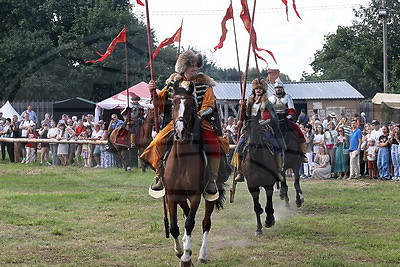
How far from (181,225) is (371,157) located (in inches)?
347

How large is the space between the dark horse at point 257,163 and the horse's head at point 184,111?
8.72 ft

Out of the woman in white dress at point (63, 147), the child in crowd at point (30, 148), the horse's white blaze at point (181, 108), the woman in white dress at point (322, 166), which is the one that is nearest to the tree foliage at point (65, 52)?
the child in crowd at point (30, 148)

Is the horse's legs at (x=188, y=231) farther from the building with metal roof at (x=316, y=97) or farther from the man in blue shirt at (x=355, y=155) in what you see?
the building with metal roof at (x=316, y=97)

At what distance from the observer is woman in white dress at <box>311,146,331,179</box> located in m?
19.0

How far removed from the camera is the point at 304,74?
2291 inches

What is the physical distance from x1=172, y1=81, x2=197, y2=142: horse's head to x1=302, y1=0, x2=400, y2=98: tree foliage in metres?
31.3

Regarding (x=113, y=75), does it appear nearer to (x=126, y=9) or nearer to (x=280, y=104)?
(x=126, y=9)

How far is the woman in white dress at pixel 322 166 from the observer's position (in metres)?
19.0

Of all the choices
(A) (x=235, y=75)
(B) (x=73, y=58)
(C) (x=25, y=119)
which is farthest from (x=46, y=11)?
(A) (x=235, y=75)

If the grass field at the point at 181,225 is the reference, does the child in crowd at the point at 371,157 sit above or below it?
above

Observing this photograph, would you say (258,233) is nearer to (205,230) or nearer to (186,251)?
(205,230)

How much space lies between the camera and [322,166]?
19047 mm

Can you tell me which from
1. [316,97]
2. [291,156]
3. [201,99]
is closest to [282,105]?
[291,156]

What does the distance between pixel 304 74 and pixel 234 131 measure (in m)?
38.8
